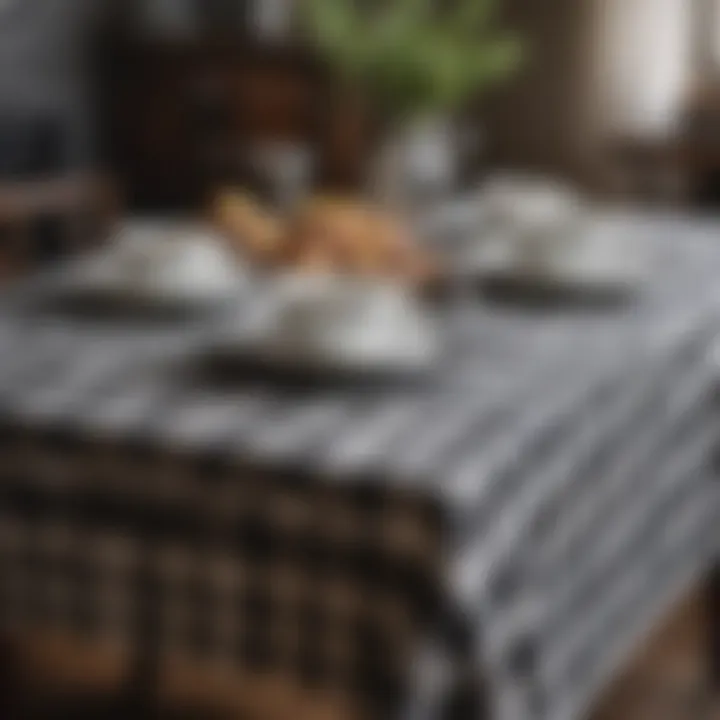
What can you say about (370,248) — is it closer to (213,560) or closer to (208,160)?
(213,560)

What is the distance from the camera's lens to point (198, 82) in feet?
15.3

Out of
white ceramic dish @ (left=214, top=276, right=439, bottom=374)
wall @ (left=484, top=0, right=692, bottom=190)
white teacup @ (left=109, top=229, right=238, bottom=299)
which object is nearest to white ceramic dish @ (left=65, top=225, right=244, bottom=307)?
white teacup @ (left=109, top=229, right=238, bottom=299)

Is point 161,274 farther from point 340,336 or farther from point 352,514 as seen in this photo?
point 352,514

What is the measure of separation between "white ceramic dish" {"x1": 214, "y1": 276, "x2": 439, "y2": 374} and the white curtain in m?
3.23

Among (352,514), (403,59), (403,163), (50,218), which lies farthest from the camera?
(50,218)

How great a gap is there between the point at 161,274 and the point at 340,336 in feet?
1.49

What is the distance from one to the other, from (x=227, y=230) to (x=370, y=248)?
1.05ft

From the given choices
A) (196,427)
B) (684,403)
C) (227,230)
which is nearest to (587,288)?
(684,403)

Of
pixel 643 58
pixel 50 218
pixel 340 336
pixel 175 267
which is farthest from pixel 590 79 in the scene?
pixel 340 336

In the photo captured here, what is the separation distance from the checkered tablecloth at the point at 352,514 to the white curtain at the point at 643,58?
313cm

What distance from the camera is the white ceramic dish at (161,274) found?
1.86 meters

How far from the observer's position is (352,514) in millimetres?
1259

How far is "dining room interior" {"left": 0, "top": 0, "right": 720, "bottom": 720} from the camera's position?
127 centimetres

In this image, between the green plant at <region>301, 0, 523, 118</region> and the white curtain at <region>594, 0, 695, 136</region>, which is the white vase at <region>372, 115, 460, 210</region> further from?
the white curtain at <region>594, 0, 695, 136</region>
